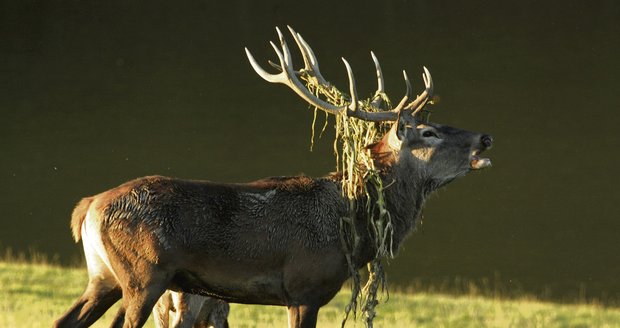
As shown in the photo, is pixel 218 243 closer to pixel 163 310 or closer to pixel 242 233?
pixel 242 233

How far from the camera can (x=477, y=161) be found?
10.1 m

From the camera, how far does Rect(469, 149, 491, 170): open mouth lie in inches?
395

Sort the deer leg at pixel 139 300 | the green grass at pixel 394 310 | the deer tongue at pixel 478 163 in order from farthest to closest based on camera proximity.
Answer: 1. the green grass at pixel 394 310
2. the deer tongue at pixel 478 163
3. the deer leg at pixel 139 300

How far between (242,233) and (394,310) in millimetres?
7023

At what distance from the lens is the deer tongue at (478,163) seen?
10016 mm

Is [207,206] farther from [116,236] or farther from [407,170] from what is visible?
[407,170]

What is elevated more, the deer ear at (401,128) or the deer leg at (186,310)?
the deer ear at (401,128)

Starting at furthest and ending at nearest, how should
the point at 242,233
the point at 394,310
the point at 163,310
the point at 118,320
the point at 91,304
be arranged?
the point at 394,310, the point at 163,310, the point at 118,320, the point at 91,304, the point at 242,233

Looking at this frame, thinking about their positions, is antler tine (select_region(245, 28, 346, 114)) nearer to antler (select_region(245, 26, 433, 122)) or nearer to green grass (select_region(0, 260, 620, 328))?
antler (select_region(245, 26, 433, 122))

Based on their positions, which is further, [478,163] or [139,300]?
[478,163]

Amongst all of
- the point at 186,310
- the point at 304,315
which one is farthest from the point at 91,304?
the point at 304,315

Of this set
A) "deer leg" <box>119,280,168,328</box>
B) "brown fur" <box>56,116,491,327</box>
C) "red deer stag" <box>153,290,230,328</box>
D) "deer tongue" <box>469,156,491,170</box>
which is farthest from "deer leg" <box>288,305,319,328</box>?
"deer tongue" <box>469,156,491,170</box>

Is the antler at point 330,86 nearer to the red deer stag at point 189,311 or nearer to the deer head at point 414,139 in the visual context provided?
the deer head at point 414,139

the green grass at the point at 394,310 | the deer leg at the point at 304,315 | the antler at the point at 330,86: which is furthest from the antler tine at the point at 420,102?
the green grass at the point at 394,310
